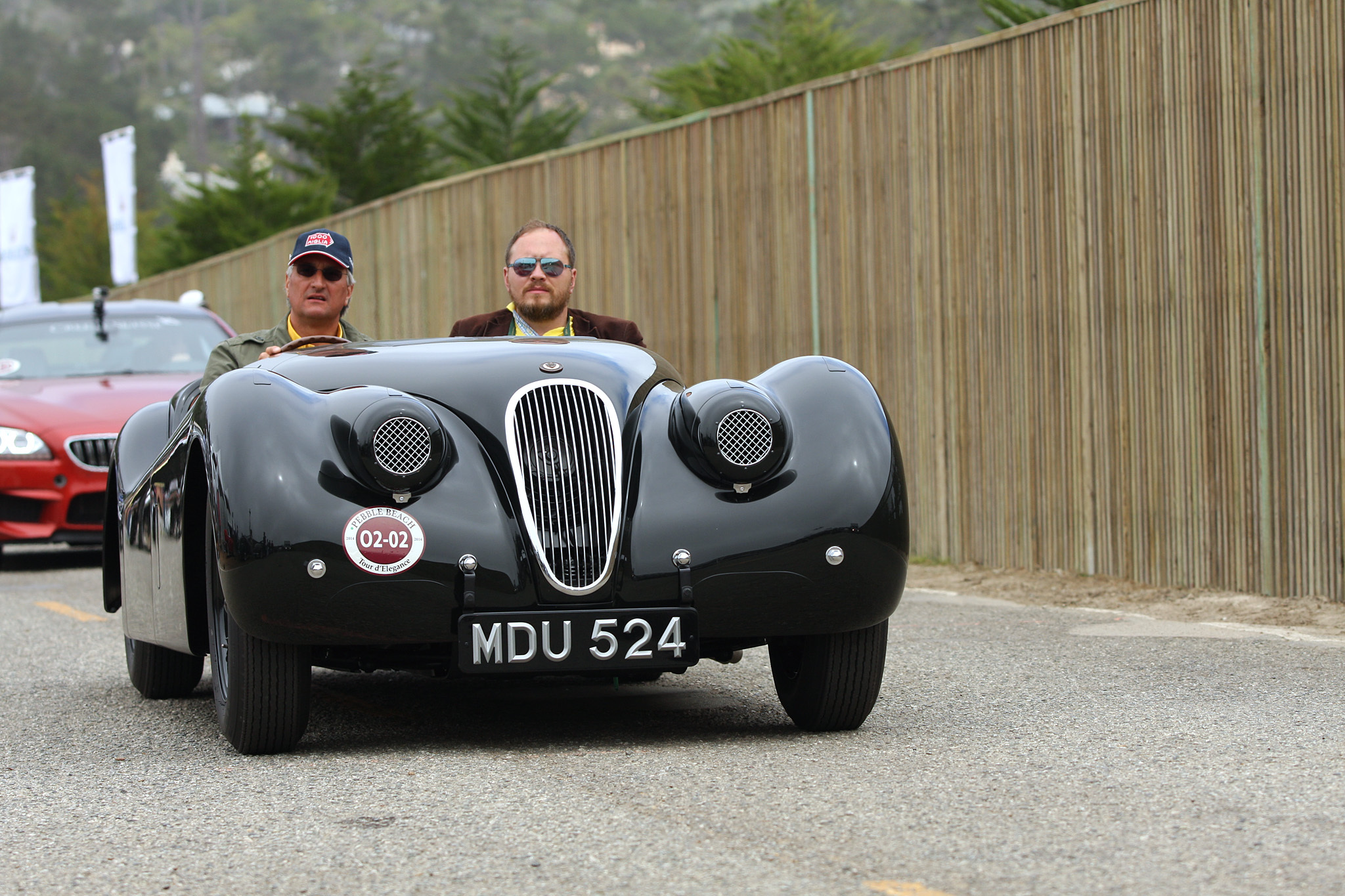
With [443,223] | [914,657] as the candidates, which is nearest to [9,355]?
[443,223]

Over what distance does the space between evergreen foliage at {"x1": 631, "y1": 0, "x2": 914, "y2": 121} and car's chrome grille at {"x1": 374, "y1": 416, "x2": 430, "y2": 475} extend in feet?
99.0

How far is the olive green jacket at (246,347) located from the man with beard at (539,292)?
1.59 feet

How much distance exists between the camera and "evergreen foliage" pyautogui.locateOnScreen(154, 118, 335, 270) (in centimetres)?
4844

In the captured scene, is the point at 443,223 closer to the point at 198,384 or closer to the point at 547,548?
the point at 198,384

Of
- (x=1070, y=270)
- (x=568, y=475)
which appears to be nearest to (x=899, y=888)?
(x=568, y=475)

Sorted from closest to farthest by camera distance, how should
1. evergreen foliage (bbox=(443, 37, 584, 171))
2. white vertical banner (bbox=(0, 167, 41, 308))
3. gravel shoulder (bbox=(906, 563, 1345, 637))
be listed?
gravel shoulder (bbox=(906, 563, 1345, 637)), white vertical banner (bbox=(0, 167, 41, 308)), evergreen foliage (bbox=(443, 37, 584, 171))

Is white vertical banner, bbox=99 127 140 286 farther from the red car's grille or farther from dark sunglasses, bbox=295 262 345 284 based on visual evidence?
dark sunglasses, bbox=295 262 345 284

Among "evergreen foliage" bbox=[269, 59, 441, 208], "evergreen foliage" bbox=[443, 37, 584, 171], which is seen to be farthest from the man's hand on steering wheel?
"evergreen foliage" bbox=[269, 59, 441, 208]

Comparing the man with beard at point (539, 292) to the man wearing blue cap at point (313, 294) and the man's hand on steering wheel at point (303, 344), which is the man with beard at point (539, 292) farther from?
the man's hand on steering wheel at point (303, 344)

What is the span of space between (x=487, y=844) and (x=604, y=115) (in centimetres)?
10629

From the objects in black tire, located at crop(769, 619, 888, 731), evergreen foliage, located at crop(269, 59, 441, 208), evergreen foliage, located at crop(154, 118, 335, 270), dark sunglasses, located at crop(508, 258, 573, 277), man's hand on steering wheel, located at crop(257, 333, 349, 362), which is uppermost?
evergreen foliage, located at crop(269, 59, 441, 208)

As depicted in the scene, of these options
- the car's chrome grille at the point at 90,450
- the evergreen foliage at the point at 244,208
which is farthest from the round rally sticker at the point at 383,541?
the evergreen foliage at the point at 244,208

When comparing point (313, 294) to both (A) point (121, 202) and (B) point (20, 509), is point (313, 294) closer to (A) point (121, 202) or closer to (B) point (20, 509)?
(B) point (20, 509)

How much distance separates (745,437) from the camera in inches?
188
